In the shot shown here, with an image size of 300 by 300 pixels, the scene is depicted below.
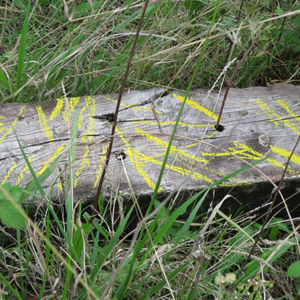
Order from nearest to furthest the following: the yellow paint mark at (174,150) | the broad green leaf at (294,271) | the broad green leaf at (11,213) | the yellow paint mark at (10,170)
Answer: the broad green leaf at (11,213) < the broad green leaf at (294,271) < the yellow paint mark at (10,170) < the yellow paint mark at (174,150)

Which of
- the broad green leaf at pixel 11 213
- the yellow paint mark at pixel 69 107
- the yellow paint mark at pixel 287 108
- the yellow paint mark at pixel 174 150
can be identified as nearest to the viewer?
the broad green leaf at pixel 11 213

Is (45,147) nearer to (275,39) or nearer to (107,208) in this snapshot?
(107,208)

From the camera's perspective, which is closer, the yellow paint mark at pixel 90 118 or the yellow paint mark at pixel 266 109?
the yellow paint mark at pixel 90 118

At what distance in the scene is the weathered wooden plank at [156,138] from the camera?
1.75 metres

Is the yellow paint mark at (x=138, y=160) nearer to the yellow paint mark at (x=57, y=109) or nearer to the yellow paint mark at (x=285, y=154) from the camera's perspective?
the yellow paint mark at (x=57, y=109)

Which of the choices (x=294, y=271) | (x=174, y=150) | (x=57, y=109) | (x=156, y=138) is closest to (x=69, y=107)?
(x=57, y=109)

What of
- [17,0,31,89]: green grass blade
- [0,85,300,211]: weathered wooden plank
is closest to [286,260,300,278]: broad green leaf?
[0,85,300,211]: weathered wooden plank

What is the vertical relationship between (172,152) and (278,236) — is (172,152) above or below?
above

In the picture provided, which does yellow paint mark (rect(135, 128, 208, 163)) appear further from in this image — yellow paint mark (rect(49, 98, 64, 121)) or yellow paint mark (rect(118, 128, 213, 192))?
yellow paint mark (rect(49, 98, 64, 121))

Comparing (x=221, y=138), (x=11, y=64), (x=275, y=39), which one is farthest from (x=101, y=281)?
(x=275, y=39)

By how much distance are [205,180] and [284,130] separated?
0.49m

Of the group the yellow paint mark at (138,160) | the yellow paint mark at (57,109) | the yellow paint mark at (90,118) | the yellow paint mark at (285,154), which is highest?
the yellow paint mark at (57,109)

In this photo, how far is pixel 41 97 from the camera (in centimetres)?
210


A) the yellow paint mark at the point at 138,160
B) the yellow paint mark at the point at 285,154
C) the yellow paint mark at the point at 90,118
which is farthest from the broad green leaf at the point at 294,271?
the yellow paint mark at the point at 90,118
